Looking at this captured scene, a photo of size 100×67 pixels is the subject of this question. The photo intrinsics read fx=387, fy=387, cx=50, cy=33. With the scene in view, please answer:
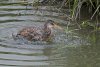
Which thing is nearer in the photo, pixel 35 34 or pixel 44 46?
pixel 44 46

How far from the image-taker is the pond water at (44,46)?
6.51m

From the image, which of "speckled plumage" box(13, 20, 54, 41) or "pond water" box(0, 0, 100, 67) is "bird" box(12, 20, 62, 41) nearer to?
"speckled plumage" box(13, 20, 54, 41)

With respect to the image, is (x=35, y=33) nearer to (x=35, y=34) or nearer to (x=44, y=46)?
(x=35, y=34)

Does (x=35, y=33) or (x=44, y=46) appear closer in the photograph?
(x=44, y=46)

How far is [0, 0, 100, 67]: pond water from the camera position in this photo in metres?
6.51

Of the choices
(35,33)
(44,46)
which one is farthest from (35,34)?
(44,46)

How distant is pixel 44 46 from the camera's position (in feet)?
24.2

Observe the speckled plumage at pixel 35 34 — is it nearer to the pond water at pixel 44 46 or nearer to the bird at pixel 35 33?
the bird at pixel 35 33

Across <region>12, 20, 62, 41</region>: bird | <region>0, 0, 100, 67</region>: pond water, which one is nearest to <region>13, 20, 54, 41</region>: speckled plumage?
<region>12, 20, 62, 41</region>: bird

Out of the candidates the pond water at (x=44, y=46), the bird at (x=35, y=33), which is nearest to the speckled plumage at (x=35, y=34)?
the bird at (x=35, y=33)

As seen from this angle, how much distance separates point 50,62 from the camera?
6.50 metres

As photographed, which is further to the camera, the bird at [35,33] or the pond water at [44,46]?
the bird at [35,33]

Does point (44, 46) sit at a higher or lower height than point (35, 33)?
lower

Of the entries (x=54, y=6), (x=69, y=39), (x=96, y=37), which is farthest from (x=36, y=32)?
(x=54, y=6)
